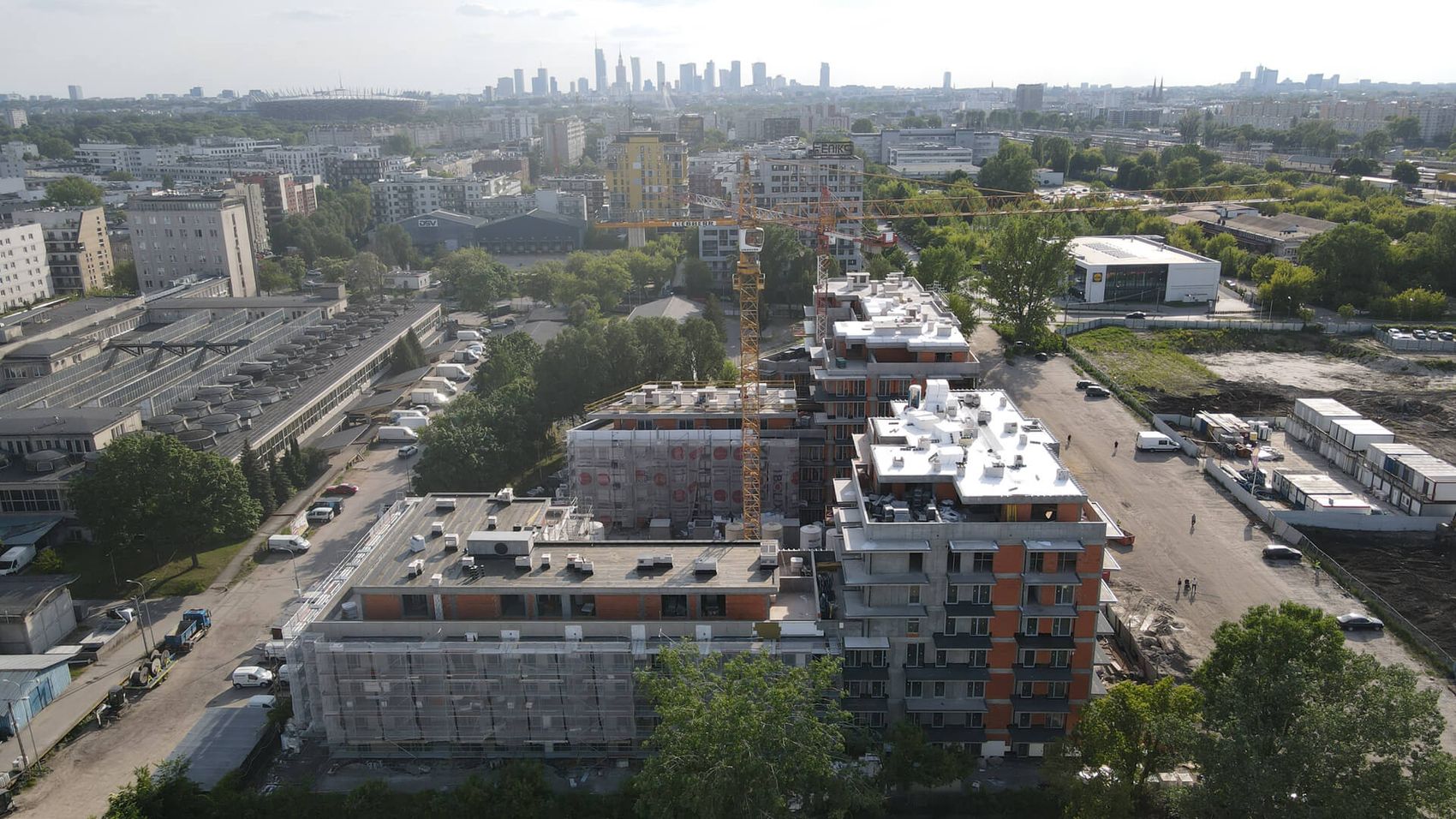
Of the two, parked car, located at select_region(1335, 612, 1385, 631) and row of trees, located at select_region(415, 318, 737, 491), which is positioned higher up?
row of trees, located at select_region(415, 318, 737, 491)

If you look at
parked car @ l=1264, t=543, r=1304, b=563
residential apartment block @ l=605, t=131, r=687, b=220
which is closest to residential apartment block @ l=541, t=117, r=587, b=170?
residential apartment block @ l=605, t=131, r=687, b=220

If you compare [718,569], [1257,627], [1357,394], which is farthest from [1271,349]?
[718,569]

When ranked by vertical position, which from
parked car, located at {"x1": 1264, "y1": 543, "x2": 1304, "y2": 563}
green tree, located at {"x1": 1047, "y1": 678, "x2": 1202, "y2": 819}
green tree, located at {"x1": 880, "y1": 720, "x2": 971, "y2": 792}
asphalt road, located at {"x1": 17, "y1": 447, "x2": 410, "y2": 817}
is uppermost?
green tree, located at {"x1": 1047, "y1": 678, "x2": 1202, "y2": 819}

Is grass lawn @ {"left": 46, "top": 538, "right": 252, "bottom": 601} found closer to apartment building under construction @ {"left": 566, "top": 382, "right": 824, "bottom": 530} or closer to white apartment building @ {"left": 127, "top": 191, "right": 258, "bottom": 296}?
apartment building under construction @ {"left": 566, "top": 382, "right": 824, "bottom": 530}

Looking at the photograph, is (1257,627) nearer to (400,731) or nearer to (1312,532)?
(1312,532)

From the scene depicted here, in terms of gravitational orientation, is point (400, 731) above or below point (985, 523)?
below

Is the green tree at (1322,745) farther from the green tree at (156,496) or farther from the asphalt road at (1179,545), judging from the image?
the green tree at (156,496)

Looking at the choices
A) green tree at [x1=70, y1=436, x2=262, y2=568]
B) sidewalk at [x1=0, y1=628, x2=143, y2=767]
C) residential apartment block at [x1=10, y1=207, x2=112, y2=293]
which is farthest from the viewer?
residential apartment block at [x1=10, y1=207, x2=112, y2=293]
